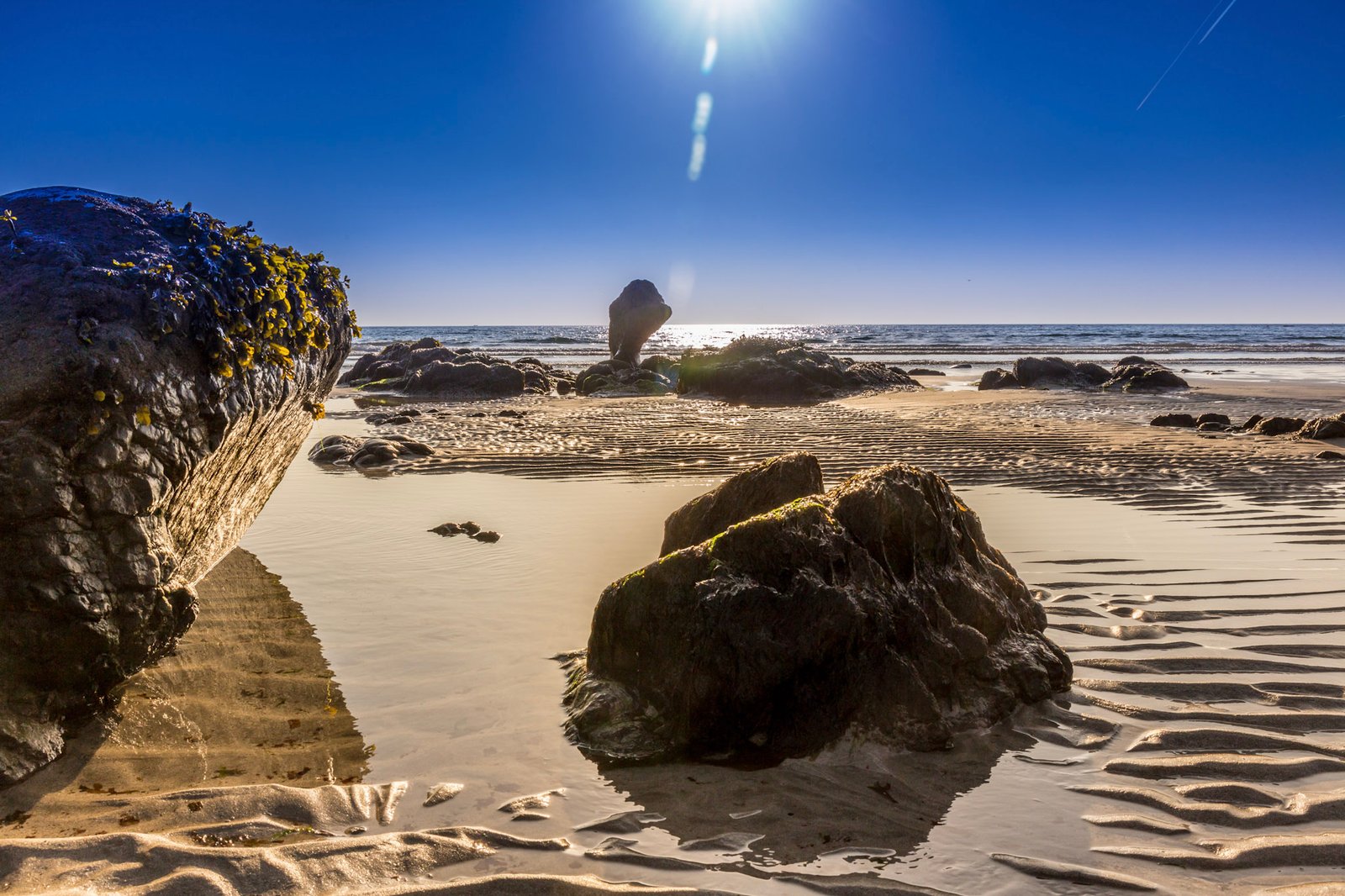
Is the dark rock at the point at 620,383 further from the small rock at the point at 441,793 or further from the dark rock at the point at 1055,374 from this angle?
the small rock at the point at 441,793

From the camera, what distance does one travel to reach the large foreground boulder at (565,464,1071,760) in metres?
3.59

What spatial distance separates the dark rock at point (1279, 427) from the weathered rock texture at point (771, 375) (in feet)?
31.6

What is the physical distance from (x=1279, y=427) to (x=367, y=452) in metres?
13.9

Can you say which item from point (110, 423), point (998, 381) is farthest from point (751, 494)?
point (998, 381)

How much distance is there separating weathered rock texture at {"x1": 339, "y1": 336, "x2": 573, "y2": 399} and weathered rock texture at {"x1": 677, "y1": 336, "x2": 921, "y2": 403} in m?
4.56

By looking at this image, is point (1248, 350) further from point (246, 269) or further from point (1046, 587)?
point (246, 269)

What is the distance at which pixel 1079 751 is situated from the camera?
358cm

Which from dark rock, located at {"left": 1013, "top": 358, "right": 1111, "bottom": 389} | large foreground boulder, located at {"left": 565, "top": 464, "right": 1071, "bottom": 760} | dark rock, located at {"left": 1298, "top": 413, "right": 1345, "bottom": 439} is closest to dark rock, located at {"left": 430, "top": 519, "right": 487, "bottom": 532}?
large foreground boulder, located at {"left": 565, "top": 464, "right": 1071, "bottom": 760}

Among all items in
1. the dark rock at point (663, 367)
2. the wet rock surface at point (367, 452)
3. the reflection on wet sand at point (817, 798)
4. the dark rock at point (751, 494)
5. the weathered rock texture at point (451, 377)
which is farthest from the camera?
the dark rock at point (663, 367)

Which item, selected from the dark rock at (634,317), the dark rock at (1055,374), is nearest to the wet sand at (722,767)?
the dark rock at (1055,374)

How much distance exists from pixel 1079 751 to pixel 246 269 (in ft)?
17.1

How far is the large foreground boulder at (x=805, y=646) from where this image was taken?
11.8 ft

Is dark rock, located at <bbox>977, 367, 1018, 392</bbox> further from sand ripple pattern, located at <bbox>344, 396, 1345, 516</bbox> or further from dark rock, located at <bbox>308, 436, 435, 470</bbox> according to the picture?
dark rock, located at <bbox>308, 436, 435, 470</bbox>

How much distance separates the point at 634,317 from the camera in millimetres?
33281
